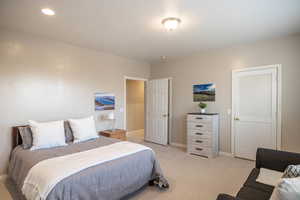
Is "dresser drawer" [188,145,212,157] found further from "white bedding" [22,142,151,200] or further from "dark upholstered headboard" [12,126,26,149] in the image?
"dark upholstered headboard" [12,126,26,149]

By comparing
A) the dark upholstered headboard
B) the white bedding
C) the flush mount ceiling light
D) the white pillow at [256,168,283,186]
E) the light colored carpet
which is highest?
the flush mount ceiling light

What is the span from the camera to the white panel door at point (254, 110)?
3281 mm

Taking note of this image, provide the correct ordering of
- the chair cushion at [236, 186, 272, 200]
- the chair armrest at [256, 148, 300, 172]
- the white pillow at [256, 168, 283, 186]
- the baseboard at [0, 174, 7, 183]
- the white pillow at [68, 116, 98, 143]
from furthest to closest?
1. the white pillow at [68, 116, 98, 143]
2. the baseboard at [0, 174, 7, 183]
3. the chair armrest at [256, 148, 300, 172]
4. the white pillow at [256, 168, 283, 186]
5. the chair cushion at [236, 186, 272, 200]

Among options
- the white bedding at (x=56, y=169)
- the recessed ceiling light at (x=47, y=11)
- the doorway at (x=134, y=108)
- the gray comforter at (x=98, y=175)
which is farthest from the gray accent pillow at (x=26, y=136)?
the doorway at (x=134, y=108)

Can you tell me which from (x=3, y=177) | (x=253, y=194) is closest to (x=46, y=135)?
(x=3, y=177)

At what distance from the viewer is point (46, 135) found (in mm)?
2592

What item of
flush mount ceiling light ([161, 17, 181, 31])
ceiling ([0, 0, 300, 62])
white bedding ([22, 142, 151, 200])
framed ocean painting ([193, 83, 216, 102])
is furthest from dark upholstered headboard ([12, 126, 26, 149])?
framed ocean painting ([193, 83, 216, 102])

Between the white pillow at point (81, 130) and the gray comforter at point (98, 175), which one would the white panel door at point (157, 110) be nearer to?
the white pillow at point (81, 130)

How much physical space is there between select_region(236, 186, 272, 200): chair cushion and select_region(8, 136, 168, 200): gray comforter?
1.13 meters

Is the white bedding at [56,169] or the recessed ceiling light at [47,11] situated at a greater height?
the recessed ceiling light at [47,11]

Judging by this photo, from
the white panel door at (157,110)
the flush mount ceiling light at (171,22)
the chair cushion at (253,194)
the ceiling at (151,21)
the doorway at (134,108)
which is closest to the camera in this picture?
the chair cushion at (253,194)

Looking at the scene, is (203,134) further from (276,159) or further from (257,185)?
(257,185)

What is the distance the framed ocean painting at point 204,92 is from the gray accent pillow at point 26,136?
371cm

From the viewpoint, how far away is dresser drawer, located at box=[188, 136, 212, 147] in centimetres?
374
